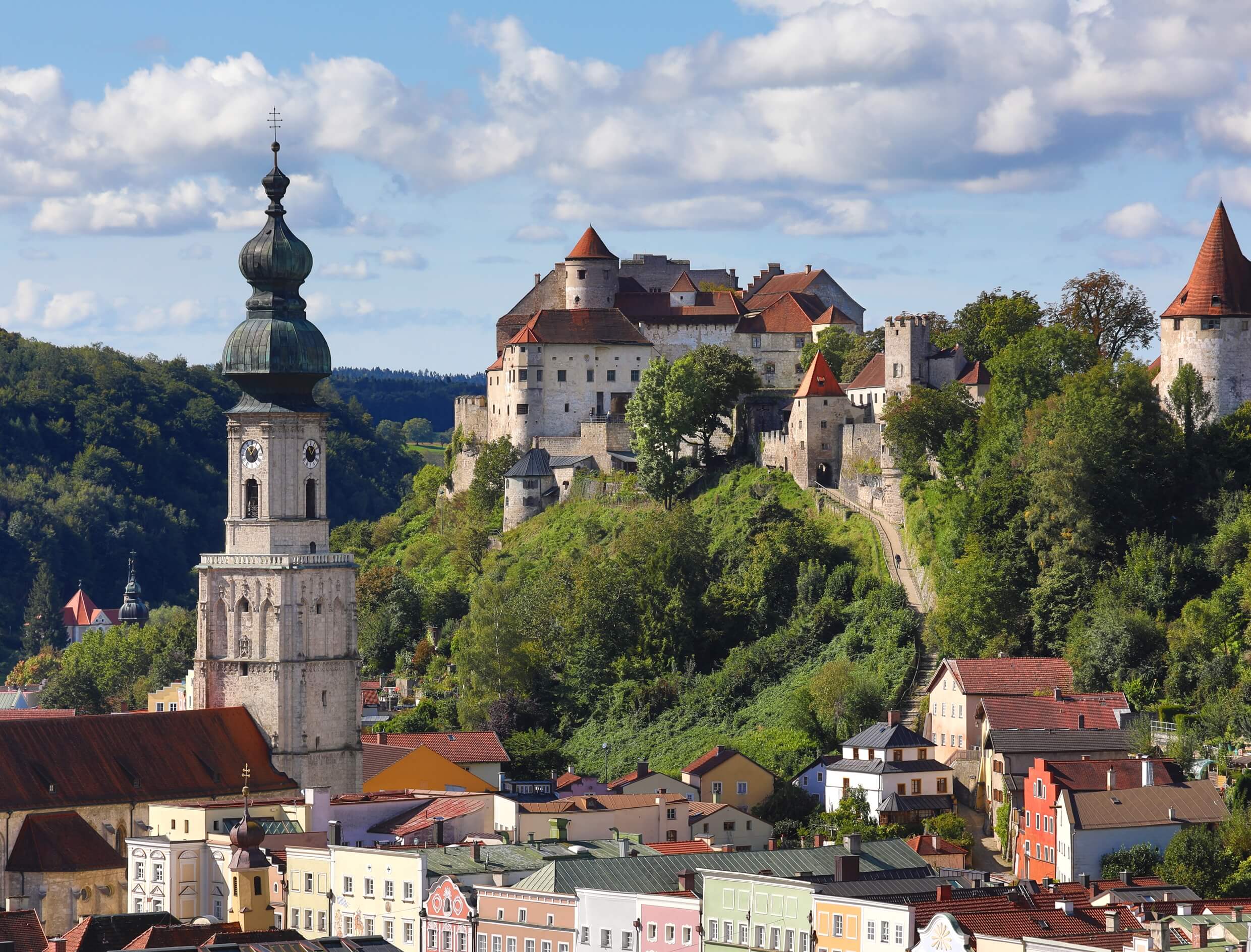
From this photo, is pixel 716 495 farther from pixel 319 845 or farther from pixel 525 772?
pixel 319 845

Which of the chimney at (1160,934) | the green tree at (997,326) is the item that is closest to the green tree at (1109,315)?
the green tree at (997,326)

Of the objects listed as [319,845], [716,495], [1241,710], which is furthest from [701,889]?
[716,495]

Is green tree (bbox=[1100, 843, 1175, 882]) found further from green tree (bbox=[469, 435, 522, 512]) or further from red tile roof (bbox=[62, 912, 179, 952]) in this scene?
green tree (bbox=[469, 435, 522, 512])

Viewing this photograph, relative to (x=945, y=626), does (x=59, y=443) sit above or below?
above

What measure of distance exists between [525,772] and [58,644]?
83617 millimetres

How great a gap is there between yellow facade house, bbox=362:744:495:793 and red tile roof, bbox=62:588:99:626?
89117 millimetres

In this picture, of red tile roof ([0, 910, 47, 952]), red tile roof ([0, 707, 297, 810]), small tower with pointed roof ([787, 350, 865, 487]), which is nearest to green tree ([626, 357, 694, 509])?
small tower with pointed roof ([787, 350, 865, 487])

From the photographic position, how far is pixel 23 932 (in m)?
58.5

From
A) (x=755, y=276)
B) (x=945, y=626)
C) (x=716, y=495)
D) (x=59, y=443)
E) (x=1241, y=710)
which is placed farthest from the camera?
(x=59, y=443)

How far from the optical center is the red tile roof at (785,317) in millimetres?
116625

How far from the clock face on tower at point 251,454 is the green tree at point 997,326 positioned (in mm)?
31471

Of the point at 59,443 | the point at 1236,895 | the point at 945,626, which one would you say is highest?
the point at 59,443

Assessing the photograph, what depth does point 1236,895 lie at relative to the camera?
221ft

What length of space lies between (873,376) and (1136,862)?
34.7m
